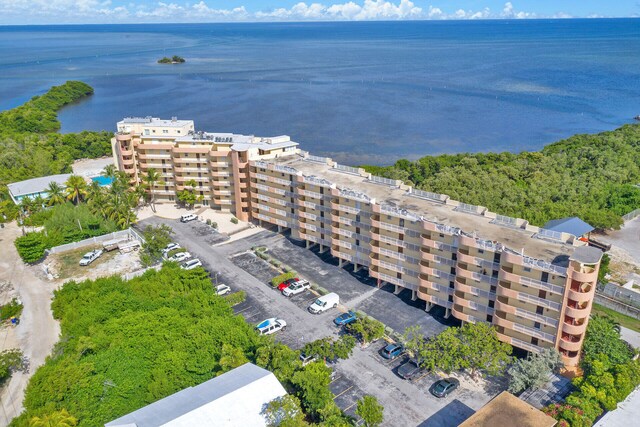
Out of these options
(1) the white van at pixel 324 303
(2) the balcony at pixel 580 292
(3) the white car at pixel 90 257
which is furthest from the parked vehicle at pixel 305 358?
(3) the white car at pixel 90 257

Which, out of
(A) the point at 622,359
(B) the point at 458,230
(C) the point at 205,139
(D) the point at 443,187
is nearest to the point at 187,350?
(B) the point at 458,230

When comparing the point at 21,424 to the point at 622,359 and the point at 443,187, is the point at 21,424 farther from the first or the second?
the point at 443,187

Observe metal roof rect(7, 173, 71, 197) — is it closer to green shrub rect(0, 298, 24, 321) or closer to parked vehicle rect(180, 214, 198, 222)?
parked vehicle rect(180, 214, 198, 222)

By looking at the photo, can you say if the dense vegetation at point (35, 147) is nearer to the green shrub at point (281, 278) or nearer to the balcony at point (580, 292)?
the green shrub at point (281, 278)

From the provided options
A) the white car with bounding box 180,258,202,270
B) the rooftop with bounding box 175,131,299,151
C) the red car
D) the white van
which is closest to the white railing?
the white van

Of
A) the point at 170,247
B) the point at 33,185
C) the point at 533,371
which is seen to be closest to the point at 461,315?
the point at 533,371

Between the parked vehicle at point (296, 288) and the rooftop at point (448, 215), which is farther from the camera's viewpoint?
the parked vehicle at point (296, 288)
